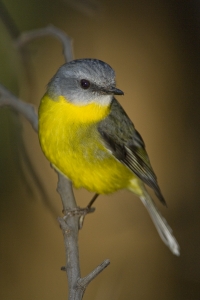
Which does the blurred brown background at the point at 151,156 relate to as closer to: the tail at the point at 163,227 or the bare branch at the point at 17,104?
the bare branch at the point at 17,104

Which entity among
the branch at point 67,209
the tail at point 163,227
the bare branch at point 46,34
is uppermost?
the bare branch at point 46,34

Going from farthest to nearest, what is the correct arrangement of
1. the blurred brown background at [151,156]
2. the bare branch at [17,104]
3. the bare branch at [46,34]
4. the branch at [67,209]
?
the blurred brown background at [151,156] → the bare branch at [46,34] → the bare branch at [17,104] → the branch at [67,209]

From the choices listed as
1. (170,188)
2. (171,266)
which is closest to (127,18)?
(170,188)

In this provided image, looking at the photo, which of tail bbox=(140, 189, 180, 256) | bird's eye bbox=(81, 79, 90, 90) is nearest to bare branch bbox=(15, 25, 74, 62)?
bird's eye bbox=(81, 79, 90, 90)

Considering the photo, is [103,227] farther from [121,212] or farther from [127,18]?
[127,18]

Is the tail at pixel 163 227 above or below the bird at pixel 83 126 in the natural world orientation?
below

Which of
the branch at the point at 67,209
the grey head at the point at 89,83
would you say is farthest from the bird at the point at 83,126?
the branch at the point at 67,209

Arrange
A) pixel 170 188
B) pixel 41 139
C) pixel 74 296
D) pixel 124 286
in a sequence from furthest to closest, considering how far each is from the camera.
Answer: pixel 170 188 < pixel 124 286 < pixel 41 139 < pixel 74 296
